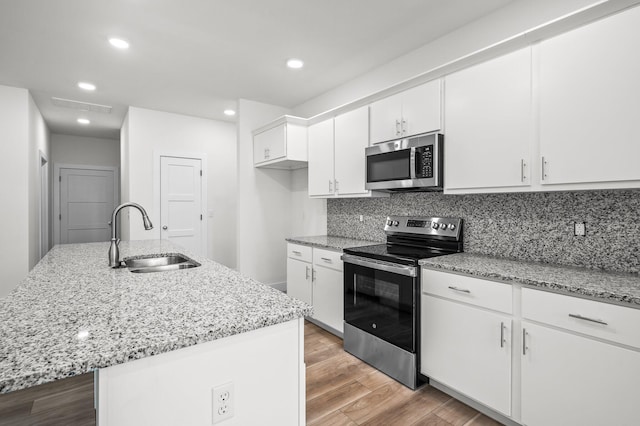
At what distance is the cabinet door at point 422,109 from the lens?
7.86 feet

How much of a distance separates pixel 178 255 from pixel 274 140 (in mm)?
2014

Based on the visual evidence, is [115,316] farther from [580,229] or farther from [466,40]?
[466,40]

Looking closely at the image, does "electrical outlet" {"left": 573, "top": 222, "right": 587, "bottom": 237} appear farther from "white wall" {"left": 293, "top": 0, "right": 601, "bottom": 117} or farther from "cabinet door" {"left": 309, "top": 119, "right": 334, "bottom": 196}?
"cabinet door" {"left": 309, "top": 119, "right": 334, "bottom": 196}

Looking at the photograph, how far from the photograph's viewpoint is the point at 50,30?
2.67 metres

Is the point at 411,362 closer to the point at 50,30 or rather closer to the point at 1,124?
the point at 50,30

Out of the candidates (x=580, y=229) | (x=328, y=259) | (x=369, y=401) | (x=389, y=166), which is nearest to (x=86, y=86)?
(x=328, y=259)

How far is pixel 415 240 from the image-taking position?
112 inches

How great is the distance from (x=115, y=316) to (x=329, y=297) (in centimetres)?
224

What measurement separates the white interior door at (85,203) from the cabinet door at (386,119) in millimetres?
6148

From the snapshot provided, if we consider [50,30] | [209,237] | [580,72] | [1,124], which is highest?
[50,30]

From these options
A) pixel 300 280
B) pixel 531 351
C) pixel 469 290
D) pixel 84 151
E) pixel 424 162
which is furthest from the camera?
pixel 84 151

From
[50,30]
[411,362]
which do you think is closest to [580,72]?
[411,362]

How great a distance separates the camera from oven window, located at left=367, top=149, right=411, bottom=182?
254 cm

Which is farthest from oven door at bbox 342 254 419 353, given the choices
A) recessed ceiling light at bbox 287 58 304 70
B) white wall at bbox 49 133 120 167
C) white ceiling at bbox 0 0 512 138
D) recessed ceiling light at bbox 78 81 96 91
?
white wall at bbox 49 133 120 167
